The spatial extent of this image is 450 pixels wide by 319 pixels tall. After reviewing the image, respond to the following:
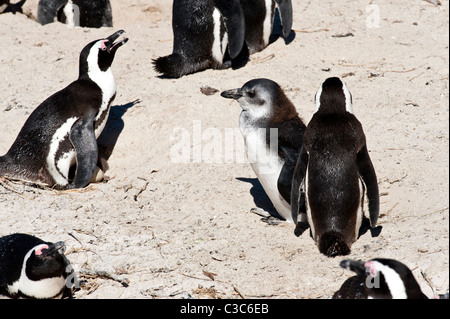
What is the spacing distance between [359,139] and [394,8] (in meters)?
3.81

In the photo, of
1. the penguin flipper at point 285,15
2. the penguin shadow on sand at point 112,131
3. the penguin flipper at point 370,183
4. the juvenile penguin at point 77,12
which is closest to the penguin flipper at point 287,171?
the penguin flipper at point 370,183

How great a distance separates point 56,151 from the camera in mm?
5168

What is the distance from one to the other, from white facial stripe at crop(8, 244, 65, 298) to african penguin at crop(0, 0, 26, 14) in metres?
5.68

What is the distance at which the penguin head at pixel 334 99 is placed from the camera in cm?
404

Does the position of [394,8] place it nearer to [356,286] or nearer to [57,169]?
[57,169]

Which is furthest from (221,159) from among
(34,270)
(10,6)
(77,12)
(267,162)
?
(10,6)

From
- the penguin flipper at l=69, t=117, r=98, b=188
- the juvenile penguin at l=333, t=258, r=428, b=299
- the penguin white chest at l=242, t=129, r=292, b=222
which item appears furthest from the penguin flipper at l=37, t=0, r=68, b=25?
the juvenile penguin at l=333, t=258, r=428, b=299

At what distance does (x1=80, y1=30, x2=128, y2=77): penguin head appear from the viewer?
5.49 meters

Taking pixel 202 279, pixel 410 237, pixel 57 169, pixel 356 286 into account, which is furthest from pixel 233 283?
pixel 57 169

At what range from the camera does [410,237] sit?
3.77 meters

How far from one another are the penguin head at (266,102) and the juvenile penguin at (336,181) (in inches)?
18.3

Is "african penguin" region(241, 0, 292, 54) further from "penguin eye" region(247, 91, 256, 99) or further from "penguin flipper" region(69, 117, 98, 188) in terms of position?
"penguin eye" region(247, 91, 256, 99)

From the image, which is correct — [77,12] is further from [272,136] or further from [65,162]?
[272,136]

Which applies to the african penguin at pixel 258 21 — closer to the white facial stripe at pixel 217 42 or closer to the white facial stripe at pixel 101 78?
the white facial stripe at pixel 217 42
